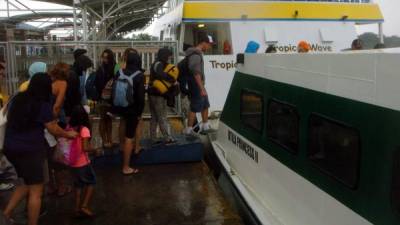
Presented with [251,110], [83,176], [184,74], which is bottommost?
[83,176]

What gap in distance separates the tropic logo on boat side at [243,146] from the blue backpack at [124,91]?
122cm

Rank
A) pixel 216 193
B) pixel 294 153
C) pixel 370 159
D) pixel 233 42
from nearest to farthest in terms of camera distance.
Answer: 1. pixel 370 159
2. pixel 294 153
3. pixel 216 193
4. pixel 233 42

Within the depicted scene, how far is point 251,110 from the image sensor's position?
16.4 feet

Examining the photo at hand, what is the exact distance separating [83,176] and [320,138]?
228cm

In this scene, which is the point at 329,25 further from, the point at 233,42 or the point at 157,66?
the point at 157,66

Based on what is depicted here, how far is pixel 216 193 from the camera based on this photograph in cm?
538

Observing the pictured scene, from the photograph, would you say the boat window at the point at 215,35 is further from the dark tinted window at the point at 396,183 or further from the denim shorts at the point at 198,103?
the dark tinted window at the point at 396,183

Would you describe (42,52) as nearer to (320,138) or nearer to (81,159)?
(81,159)

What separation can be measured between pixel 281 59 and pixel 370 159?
1536 mm

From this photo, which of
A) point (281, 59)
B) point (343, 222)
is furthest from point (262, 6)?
point (343, 222)

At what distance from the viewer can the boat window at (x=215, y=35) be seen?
919 centimetres

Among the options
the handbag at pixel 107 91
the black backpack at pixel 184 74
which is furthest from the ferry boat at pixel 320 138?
the handbag at pixel 107 91

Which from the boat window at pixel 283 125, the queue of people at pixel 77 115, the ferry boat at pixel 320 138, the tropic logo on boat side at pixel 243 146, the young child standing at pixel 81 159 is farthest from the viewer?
the tropic logo on boat side at pixel 243 146

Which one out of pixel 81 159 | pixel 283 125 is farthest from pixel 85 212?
pixel 283 125
